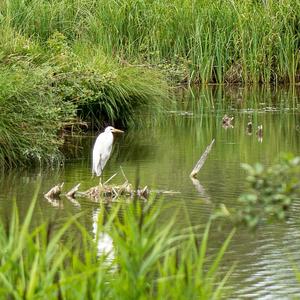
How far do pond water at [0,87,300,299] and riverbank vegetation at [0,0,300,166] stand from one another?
48cm

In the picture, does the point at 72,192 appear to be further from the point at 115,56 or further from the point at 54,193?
the point at 115,56

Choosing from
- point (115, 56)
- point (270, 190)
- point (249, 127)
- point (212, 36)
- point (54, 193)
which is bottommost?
point (54, 193)

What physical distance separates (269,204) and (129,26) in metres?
20.7

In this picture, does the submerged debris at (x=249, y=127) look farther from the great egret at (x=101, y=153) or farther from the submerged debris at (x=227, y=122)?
the great egret at (x=101, y=153)

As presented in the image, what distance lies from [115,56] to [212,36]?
5682mm

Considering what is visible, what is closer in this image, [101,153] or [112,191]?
[112,191]

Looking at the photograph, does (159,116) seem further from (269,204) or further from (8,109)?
(269,204)

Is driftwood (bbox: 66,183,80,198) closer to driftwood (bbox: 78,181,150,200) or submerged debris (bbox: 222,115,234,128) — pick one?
driftwood (bbox: 78,181,150,200)

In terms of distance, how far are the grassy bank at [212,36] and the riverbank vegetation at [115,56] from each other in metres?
0.02

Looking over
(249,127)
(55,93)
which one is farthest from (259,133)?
(55,93)

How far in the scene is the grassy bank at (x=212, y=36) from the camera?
959 inches

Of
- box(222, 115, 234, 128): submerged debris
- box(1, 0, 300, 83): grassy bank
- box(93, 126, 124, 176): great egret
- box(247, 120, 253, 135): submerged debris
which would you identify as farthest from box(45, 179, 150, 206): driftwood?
box(1, 0, 300, 83): grassy bank

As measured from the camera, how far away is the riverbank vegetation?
43.0ft

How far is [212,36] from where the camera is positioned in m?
25.1
